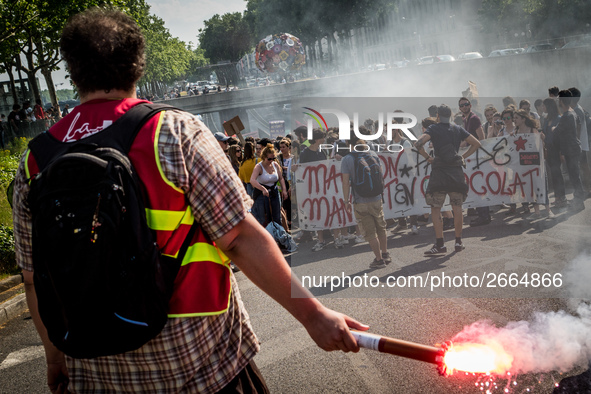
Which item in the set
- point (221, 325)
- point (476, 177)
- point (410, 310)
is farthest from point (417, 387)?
point (476, 177)

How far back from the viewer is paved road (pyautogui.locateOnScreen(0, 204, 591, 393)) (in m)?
3.80

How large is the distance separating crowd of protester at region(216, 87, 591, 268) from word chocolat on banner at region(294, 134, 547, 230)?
0.18m

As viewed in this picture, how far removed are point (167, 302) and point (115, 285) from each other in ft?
0.50

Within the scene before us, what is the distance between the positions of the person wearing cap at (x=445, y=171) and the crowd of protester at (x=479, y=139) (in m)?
1.24

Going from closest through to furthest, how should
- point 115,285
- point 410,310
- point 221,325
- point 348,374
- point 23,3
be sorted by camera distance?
point 115,285 → point 221,325 → point 348,374 → point 410,310 → point 23,3

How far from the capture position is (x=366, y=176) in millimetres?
6945

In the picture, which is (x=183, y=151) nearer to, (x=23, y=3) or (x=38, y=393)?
(x=38, y=393)

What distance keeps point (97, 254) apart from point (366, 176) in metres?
5.79

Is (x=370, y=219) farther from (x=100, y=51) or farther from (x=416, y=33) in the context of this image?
(x=416, y=33)

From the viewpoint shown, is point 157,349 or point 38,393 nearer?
point 157,349

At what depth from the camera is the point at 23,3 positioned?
15922mm

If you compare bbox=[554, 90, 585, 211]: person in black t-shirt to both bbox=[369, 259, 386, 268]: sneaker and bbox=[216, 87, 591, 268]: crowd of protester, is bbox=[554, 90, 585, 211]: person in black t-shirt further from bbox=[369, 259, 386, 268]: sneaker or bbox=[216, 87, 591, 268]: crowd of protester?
bbox=[369, 259, 386, 268]: sneaker

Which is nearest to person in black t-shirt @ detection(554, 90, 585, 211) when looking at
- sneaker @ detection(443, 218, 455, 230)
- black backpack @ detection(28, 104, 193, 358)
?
sneaker @ detection(443, 218, 455, 230)

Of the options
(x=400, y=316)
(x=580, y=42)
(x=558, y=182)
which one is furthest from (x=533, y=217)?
(x=580, y=42)
